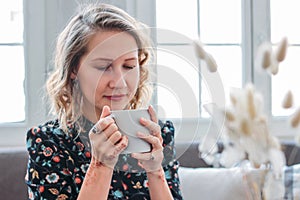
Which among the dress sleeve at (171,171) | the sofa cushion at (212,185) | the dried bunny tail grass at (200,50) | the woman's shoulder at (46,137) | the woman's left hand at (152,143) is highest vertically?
the dried bunny tail grass at (200,50)

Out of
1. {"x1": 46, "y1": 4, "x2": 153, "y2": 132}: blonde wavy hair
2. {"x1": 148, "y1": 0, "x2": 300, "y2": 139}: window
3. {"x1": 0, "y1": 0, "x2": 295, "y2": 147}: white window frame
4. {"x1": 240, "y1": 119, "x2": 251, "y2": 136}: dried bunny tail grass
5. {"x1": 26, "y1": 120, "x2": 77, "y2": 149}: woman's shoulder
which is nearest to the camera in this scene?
{"x1": 240, "y1": 119, "x2": 251, "y2": 136}: dried bunny tail grass

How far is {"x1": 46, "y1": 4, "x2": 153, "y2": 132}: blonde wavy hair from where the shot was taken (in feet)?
4.21

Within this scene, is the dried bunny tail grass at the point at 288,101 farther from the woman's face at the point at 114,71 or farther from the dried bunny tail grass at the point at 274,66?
the woman's face at the point at 114,71

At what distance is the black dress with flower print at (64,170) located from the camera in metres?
1.35

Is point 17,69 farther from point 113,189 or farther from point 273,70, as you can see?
point 273,70

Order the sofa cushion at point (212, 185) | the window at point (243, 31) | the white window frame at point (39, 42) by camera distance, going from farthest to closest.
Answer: the window at point (243, 31)
the white window frame at point (39, 42)
the sofa cushion at point (212, 185)

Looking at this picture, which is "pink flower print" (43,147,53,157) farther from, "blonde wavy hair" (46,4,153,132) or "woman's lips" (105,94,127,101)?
"woman's lips" (105,94,127,101)

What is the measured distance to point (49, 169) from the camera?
4.44ft

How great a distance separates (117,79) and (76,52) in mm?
344

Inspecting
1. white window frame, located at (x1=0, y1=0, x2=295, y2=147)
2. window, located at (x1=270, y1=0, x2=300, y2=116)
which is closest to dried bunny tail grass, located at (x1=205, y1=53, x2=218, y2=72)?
white window frame, located at (x1=0, y1=0, x2=295, y2=147)

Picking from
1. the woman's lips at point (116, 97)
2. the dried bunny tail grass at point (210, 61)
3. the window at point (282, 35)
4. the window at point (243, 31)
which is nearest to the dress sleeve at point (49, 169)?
the woman's lips at point (116, 97)

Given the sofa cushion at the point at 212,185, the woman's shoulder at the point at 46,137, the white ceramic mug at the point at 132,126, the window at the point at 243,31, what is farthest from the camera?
the window at the point at 243,31

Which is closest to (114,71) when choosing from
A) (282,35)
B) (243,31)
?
(243,31)

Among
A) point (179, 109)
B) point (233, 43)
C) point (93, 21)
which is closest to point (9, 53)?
point (233, 43)
